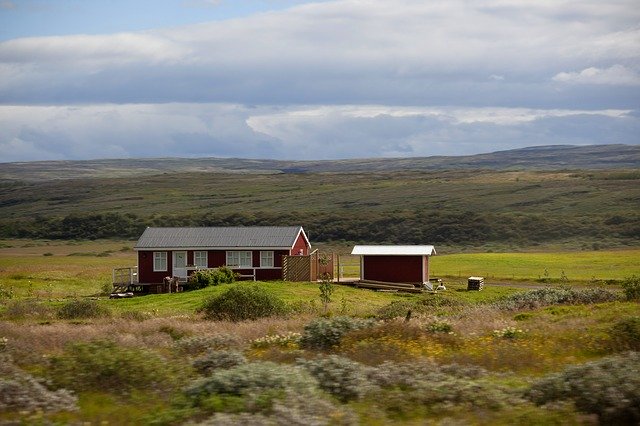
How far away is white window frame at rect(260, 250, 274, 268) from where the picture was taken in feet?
168

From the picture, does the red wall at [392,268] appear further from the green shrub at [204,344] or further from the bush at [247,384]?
the bush at [247,384]

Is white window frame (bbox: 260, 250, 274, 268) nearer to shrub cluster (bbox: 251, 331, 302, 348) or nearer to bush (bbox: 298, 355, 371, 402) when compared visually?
shrub cluster (bbox: 251, 331, 302, 348)

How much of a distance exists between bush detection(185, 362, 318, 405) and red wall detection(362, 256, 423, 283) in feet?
129

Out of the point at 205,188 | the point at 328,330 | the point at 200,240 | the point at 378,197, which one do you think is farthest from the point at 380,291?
the point at 205,188

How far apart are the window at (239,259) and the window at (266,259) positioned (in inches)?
24.6

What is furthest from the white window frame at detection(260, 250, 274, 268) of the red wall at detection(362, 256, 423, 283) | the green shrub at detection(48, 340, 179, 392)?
the green shrub at detection(48, 340, 179, 392)

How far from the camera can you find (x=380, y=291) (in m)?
48.3

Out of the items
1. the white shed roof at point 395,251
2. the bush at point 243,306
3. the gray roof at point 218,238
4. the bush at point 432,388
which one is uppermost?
the bush at point 432,388

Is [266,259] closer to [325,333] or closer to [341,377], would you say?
[325,333]

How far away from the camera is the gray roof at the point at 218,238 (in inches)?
2019

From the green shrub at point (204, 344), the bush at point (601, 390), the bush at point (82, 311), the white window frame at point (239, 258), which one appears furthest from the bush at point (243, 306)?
the white window frame at point (239, 258)

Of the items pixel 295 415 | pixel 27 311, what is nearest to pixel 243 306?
pixel 27 311

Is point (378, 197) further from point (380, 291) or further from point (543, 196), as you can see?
point (380, 291)

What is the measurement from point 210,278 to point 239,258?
5195 millimetres
